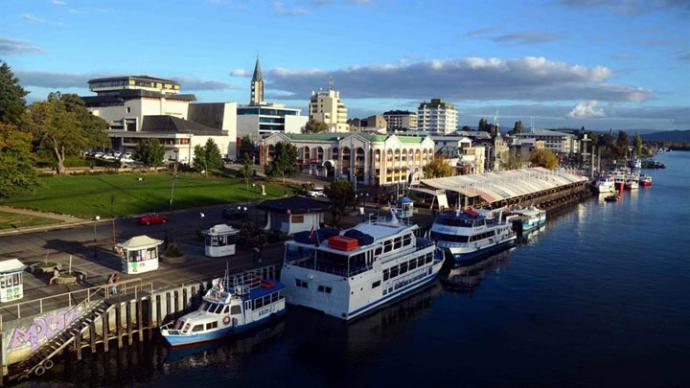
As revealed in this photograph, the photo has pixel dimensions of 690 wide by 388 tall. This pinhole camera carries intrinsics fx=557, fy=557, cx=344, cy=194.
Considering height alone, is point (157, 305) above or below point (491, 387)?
above

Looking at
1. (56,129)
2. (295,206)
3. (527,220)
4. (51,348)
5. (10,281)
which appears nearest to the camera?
(51,348)

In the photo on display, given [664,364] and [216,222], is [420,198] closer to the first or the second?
[216,222]

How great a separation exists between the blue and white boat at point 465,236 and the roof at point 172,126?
9095cm

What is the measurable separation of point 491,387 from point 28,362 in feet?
92.7

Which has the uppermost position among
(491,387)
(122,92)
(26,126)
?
(122,92)

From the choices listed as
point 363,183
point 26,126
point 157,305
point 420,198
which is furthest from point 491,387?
point 26,126

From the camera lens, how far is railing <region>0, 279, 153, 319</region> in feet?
120

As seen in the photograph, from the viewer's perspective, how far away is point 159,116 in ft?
487

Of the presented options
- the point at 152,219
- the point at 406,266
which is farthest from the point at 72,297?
the point at 152,219

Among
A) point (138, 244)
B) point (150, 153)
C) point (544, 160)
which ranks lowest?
point (138, 244)

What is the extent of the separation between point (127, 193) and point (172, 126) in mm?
59329

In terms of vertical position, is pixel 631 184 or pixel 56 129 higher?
pixel 56 129

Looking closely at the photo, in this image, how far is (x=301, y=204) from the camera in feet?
220

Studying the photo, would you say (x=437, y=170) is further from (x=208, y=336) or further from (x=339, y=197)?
(x=208, y=336)
